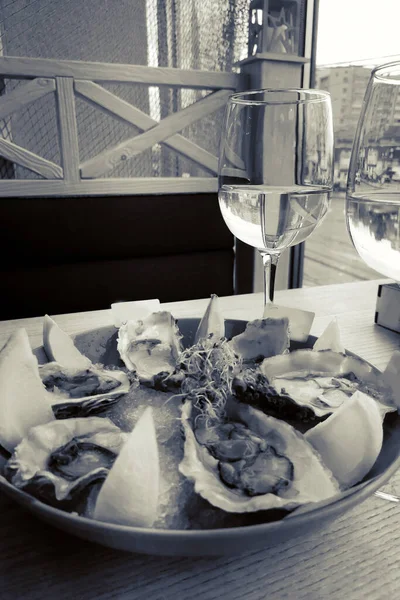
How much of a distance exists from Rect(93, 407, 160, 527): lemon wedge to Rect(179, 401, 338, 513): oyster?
3cm

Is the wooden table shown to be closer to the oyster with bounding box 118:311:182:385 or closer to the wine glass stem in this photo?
Result: the oyster with bounding box 118:311:182:385

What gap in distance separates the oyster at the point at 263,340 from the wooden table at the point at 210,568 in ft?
0.58

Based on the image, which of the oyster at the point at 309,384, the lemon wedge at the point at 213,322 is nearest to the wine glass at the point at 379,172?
the oyster at the point at 309,384

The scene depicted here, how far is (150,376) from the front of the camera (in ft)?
1.30

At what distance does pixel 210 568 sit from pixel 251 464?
6 centimetres

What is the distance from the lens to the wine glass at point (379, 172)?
31cm

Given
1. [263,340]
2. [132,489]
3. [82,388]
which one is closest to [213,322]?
[263,340]

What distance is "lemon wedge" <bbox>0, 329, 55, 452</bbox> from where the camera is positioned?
30 cm

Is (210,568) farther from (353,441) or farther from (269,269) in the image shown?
(269,269)

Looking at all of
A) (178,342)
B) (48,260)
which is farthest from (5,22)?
(178,342)

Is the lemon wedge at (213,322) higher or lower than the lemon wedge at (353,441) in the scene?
lower

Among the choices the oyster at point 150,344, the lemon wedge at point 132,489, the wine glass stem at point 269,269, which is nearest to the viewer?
the lemon wedge at point 132,489

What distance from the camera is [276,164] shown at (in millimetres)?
536

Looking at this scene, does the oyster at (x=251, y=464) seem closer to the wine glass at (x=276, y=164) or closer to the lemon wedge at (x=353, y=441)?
the lemon wedge at (x=353, y=441)
